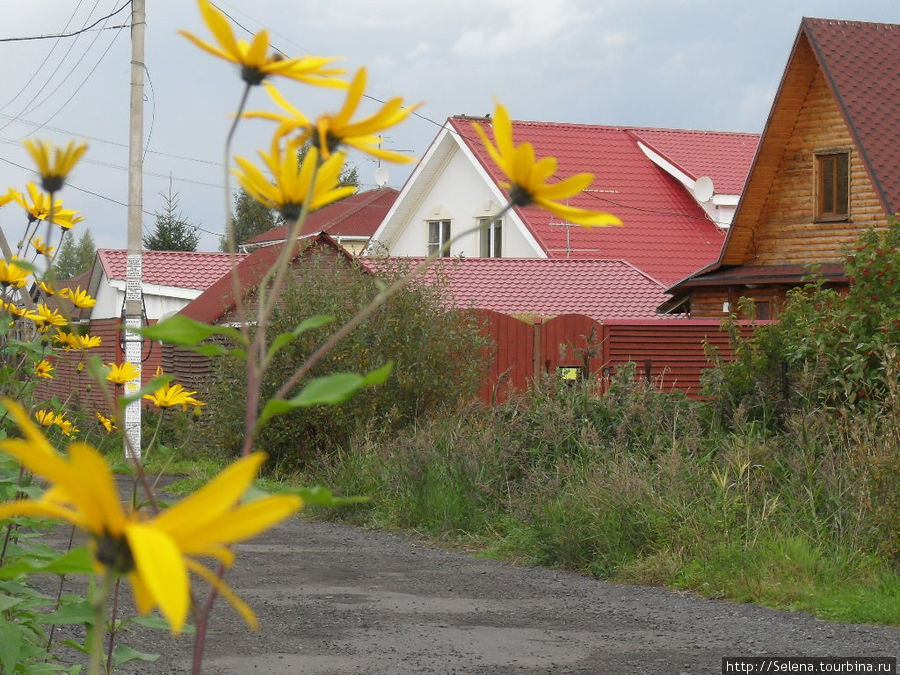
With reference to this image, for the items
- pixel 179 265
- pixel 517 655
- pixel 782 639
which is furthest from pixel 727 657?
pixel 179 265

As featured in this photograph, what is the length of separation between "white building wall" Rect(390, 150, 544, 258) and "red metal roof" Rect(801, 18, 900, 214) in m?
11.1

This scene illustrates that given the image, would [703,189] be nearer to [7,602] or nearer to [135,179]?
[135,179]

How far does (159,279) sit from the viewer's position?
2695cm

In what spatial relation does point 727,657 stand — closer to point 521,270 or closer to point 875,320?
point 875,320

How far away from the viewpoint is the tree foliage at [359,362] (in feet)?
53.7

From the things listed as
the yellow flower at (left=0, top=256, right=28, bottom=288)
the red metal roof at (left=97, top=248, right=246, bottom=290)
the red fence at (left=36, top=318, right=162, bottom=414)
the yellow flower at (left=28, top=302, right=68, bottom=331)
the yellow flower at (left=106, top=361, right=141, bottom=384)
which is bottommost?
the yellow flower at (left=106, top=361, right=141, bottom=384)

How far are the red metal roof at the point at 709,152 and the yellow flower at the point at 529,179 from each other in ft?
109

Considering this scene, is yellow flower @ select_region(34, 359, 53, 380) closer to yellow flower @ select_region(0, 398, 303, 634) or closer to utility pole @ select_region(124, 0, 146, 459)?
yellow flower @ select_region(0, 398, 303, 634)

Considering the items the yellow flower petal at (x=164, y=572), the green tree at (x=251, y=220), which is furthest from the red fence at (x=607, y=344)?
the green tree at (x=251, y=220)

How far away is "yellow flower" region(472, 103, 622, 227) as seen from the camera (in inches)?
59.2

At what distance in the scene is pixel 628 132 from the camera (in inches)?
1460

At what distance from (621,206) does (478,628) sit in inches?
1044

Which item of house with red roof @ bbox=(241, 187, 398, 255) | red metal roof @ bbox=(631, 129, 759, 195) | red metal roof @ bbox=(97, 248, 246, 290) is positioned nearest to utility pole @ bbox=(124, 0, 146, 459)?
red metal roof @ bbox=(97, 248, 246, 290)

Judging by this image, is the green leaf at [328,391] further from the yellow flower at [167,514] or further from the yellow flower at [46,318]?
the yellow flower at [46,318]
